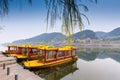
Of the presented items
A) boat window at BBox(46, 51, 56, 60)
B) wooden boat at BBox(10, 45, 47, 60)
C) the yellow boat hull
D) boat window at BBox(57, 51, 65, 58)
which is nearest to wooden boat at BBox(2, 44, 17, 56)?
wooden boat at BBox(10, 45, 47, 60)

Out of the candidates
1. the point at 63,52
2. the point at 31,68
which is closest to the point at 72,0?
the point at 31,68

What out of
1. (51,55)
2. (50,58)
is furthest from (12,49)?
(50,58)

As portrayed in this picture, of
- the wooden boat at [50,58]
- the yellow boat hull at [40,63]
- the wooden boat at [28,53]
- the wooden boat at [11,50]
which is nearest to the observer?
the yellow boat hull at [40,63]

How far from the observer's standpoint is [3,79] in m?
13.5

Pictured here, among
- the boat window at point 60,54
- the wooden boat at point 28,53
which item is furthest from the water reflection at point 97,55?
the boat window at point 60,54

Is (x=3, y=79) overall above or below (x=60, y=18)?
below

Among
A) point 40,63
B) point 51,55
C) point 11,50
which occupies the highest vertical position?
point 11,50

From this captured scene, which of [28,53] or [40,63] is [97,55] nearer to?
[28,53]

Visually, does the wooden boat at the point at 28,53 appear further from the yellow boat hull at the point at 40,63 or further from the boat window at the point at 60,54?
the yellow boat hull at the point at 40,63

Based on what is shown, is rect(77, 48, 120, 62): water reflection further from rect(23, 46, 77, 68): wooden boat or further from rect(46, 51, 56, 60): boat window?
rect(46, 51, 56, 60): boat window

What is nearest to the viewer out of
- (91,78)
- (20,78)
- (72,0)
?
(72,0)

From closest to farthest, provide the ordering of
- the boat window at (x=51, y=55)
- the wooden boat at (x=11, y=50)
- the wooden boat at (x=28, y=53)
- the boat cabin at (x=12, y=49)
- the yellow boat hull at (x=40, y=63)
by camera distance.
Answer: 1. the yellow boat hull at (x=40, y=63)
2. the boat window at (x=51, y=55)
3. the wooden boat at (x=28, y=53)
4. the wooden boat at (x=11, y=50)
5. the boat cabin at (x=12, y=49)

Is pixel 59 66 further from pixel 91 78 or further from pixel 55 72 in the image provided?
pixel 91 78

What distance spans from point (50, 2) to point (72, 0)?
20cm
